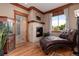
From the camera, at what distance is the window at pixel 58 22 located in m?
2.10

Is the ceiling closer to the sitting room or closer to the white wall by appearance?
the sitting room

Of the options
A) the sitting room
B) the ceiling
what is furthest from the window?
the ceiling

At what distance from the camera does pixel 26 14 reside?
206 cm

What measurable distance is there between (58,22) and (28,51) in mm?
895

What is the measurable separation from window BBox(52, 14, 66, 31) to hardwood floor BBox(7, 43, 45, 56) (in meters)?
0.59

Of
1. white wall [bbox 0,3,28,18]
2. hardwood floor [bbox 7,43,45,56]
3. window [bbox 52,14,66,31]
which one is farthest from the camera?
window [bbox 52,14,66,31]

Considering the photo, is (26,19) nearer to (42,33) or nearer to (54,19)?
(42,33)

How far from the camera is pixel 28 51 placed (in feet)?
6.65

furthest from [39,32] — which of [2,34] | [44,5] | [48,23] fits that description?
[2,34]

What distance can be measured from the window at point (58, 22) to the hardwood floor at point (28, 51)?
0.59 metres

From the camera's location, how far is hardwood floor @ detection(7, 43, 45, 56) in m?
1.98

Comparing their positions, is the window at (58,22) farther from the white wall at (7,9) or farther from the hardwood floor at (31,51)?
the white wall at (7,9)

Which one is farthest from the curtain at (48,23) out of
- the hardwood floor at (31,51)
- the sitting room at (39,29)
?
the hardwood floor at (31,51)

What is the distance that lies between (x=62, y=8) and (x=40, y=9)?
47 cm
